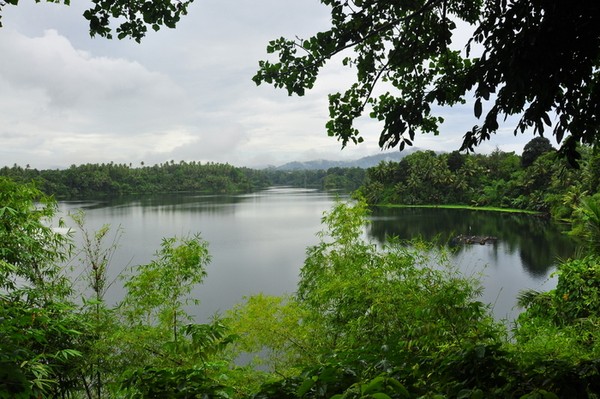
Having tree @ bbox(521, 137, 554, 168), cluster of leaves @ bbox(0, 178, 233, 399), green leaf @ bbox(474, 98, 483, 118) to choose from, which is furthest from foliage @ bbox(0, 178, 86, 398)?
tree @ bbox(521, 137, 554, 168)

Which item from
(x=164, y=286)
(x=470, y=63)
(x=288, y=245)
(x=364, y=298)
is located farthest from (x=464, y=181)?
(x=470, y=63)

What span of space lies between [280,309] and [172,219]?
33783 mm

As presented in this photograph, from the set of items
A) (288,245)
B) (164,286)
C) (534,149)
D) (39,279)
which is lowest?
(288,245)

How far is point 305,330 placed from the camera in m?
6.71

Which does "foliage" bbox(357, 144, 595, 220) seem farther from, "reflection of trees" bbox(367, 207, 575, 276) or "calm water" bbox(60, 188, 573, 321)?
"calm water" bbox(60, 188, 573, 321)

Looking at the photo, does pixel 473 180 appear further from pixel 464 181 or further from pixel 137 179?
pixel 137 179

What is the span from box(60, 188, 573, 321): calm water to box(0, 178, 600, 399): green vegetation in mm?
1952

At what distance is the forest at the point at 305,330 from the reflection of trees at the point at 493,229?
9613 mm

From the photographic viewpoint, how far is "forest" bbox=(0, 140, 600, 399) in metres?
1.36

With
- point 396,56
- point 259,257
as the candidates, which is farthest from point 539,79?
point 259,257

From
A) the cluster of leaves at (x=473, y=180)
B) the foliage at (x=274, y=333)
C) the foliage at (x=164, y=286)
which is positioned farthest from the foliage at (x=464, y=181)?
the foliage at (x=164, y=286)

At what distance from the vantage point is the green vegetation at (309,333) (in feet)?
4.43

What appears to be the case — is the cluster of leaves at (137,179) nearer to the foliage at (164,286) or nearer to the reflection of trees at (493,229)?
the reflection of trees at (493,229)

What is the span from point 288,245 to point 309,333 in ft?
59.9
